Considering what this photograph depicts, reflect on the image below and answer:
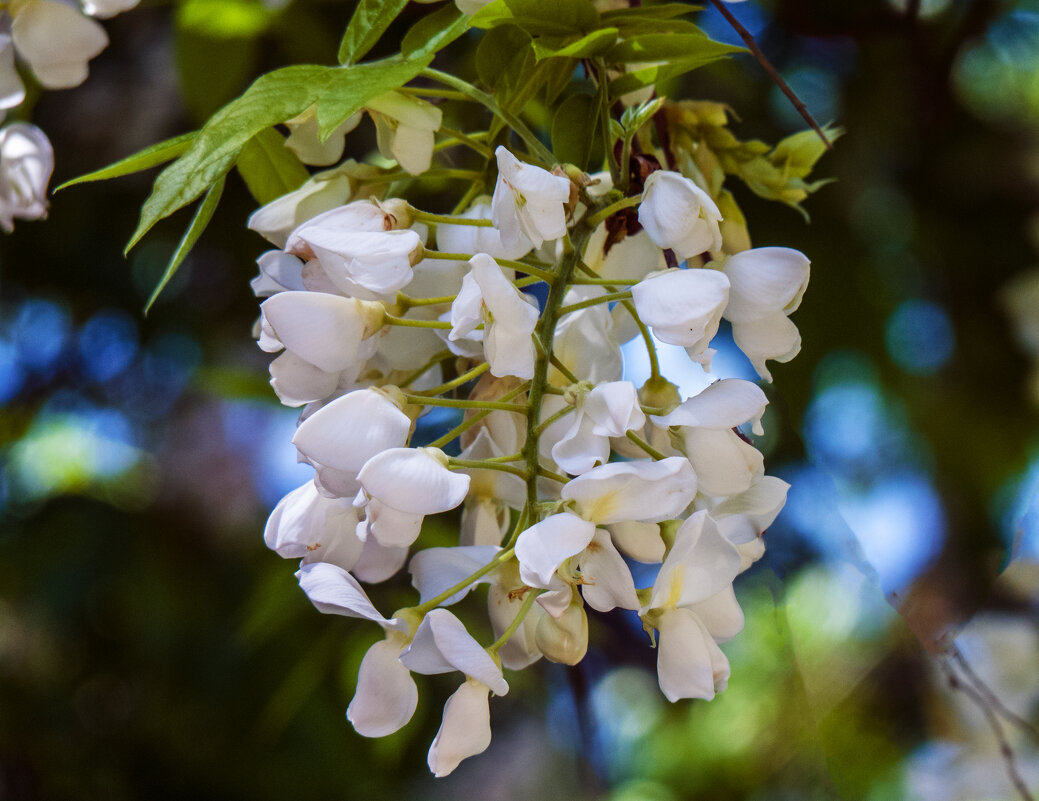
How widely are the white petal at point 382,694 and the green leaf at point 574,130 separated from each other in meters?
0.16

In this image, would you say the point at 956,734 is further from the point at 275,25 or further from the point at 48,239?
the point at 48,239

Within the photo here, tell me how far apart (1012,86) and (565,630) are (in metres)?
0.96

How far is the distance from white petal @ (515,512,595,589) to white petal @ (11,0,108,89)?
30cm

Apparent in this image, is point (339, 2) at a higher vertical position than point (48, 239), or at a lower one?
higher

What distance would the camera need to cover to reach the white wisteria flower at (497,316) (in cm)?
22

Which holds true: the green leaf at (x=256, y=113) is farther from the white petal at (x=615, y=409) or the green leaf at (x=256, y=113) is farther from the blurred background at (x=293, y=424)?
the blurred background at (x=293, y=424)

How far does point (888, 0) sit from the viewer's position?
0.68m

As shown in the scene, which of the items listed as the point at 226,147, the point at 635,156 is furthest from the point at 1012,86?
the point at 226,147

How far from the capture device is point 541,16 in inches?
11.1

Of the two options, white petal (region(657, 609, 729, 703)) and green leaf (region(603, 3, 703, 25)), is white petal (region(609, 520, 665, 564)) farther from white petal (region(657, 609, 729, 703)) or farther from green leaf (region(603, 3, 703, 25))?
green leaf (region(603, 3, 703, 25))

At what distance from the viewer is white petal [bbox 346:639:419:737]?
0.24 meters

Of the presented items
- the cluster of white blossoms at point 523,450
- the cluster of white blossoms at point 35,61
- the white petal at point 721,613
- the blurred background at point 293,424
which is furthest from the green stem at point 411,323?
the blurred background at point 293,424

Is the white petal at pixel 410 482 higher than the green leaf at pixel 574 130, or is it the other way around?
the green leaf at pixel 574 130

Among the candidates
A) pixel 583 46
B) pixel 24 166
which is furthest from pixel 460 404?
pixel 24 166
